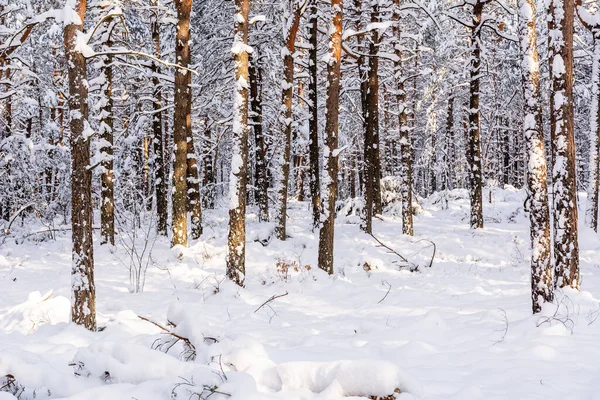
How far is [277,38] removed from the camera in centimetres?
1612

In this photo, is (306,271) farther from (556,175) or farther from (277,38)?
(277,38)

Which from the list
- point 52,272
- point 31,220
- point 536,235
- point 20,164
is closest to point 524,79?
point 536,235

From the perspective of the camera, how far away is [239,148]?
8781mm

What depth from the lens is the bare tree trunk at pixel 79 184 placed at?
5500mm

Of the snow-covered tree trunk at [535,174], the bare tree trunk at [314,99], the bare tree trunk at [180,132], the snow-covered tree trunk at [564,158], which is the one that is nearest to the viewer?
the snow-covered tree trunk at [535,174]

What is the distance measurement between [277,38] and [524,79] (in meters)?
11.6

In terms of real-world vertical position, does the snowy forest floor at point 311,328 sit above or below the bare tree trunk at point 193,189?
below

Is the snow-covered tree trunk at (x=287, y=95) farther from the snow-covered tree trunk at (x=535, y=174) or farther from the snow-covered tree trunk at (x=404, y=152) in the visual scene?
the snow-covered tree trunk at (x=535, y=174)

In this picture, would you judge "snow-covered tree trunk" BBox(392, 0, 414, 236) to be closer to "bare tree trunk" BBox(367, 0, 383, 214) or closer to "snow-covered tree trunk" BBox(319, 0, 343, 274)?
"bare tree trunk" BBox(367, 0, 383, 214)

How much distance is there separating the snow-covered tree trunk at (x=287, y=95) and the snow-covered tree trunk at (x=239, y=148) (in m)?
4.05

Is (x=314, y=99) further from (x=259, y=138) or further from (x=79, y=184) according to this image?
(x=79, y=184)

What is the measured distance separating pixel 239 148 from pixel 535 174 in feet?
17.5

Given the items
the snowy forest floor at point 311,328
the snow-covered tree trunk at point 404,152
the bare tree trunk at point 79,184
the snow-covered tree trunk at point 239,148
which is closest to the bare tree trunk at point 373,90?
the snow-covered tree trunk at point 404,152

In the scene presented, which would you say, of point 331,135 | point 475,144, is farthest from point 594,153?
point 331,135
